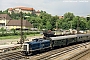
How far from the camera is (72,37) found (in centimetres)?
4938

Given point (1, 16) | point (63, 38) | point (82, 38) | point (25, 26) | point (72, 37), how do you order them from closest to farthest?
point (63, 38) → point (72, 37) → point (82, 38) → point (25, 26) → point (1, 16)

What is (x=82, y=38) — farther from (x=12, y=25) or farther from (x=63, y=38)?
(x=12, y=25)

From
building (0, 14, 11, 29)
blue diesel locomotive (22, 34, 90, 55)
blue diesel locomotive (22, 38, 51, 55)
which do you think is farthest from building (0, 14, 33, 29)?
blue diesel locomotive (22, 38, 51, 55)

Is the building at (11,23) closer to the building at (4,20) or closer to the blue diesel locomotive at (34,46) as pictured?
the building at (4,20)

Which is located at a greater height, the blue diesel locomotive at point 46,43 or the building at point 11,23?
the building at point 11,23

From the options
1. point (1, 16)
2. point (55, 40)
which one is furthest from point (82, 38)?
point (1, 16)

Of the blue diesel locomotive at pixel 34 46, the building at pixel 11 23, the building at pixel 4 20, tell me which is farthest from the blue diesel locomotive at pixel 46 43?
the building at pixel 4 20

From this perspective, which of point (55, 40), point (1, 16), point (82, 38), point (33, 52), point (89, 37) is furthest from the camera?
point (1, 16)

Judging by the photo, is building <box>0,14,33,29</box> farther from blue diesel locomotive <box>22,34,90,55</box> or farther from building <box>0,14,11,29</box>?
blue diesel locomotive <box>22,34,90,55</box>

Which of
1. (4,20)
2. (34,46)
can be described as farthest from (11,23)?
(34,46)

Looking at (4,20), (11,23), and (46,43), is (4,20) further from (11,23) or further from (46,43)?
(46,43)

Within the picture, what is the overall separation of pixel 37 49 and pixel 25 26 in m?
86.1

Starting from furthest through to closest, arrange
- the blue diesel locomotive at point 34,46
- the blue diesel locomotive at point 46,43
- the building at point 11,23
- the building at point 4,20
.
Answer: the building at point 4,20 < the building at point 11,23 < the blue diesel locomotive at point 46,43 < the blue diesel locomotive at point 34,46

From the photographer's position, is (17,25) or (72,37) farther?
(17,25)
